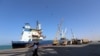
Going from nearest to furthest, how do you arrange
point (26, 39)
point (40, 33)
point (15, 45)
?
point (15, 45)
point (26, 39)
point (40, 33)

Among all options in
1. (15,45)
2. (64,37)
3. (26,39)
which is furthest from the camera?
(64,37)

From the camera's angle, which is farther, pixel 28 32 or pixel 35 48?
pixel 28 32

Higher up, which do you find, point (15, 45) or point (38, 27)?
point (38, 27)

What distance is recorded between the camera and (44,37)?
129m

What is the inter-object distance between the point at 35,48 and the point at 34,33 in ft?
308

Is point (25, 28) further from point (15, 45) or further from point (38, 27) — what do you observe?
point (15, 45)

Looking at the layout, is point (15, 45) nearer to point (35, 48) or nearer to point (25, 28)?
point (25, 28)

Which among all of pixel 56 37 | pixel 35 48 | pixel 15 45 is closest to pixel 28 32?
pixel 56 37

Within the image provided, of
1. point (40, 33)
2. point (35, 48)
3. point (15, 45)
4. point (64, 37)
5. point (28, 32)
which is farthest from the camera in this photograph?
point (64, 37)

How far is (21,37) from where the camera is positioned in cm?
10306

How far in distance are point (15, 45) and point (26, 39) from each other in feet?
74.3

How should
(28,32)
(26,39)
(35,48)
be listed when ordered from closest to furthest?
(35,48)
(26,39)
(28,32)

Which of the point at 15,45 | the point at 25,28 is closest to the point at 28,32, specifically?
the point at 25,28

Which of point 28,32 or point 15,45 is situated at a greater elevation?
point 28,32
